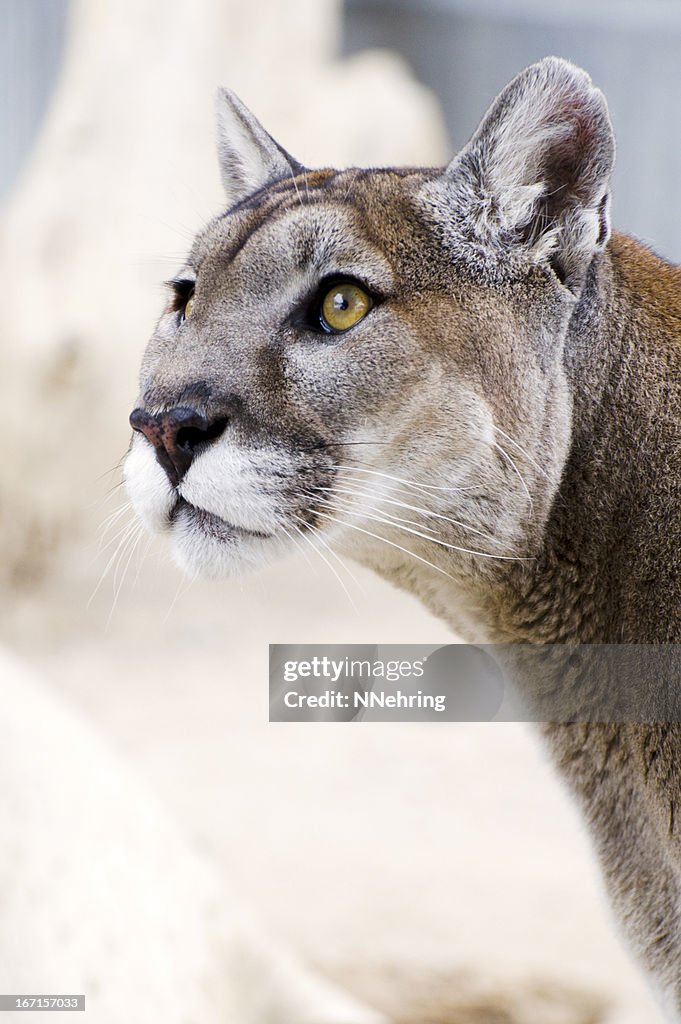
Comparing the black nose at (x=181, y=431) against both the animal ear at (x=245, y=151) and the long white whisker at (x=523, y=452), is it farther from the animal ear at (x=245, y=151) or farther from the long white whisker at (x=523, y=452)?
the animal ear at (x=245, y=151)

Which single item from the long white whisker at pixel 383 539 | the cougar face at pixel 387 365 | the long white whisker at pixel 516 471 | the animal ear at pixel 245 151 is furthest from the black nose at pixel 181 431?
the animal ear at pixel 245 151

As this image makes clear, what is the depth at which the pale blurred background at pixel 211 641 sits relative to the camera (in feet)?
6.67

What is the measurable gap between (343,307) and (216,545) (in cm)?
32

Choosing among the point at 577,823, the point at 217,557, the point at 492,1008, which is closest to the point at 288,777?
the point at 492,1008

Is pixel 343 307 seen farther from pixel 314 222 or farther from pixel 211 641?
pixel 211 641

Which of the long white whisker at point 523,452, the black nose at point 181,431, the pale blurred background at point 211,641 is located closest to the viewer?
the black nose at point 181,431

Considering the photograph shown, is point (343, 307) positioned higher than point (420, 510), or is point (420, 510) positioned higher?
point (343, 307)

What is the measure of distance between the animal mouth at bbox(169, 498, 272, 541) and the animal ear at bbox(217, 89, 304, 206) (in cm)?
51

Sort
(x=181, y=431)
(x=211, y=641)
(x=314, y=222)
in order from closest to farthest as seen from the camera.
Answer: (x=181, y=431) → (x=314, y=222) → (x=211, y=641)

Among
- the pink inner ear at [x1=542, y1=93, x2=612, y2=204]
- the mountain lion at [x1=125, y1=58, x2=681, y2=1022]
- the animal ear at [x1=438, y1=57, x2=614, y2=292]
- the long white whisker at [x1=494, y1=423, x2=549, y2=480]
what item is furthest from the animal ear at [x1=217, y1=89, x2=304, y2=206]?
the long white whisker at [x1=494, y1=423, x2=549, y2=480]

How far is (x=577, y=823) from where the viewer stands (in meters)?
1.53

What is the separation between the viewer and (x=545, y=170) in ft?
4.39

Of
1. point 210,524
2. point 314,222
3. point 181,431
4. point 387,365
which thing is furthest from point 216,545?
point 314,222

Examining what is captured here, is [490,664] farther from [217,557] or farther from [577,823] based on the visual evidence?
[217,557]
